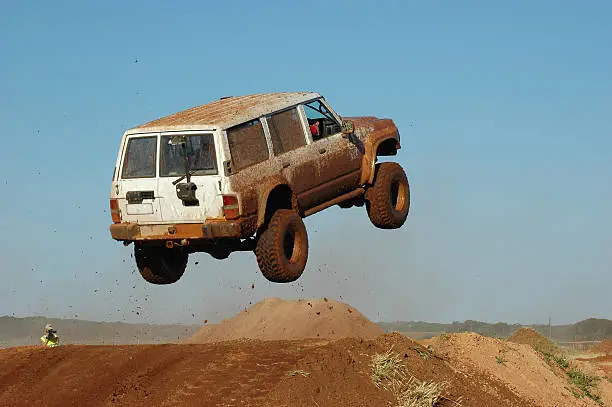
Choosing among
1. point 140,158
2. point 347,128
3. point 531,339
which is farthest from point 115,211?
point 531,339

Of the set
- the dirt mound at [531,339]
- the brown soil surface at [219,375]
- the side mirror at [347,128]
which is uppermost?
the side mirror at [347,128]

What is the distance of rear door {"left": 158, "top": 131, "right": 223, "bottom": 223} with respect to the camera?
1346 centimetres

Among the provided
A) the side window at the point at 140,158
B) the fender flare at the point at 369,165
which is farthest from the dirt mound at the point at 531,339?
the side window at the point at 140,158

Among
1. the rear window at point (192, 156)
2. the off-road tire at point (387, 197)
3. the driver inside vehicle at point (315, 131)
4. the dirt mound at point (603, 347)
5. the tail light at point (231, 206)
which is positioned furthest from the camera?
the dirt mound at point (603, 347)

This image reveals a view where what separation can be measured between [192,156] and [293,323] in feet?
35.8

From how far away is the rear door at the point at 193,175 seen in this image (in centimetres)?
1346

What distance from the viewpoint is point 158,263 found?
15156 millimetres

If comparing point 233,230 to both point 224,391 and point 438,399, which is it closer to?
point 224,391

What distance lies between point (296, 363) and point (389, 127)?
5817 mm

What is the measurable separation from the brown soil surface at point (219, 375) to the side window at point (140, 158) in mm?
2481

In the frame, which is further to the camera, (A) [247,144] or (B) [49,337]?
(B) [49,337]

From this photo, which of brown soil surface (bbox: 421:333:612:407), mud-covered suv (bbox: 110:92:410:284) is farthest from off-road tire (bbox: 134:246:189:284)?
brown soil surface (bbox: 421:333:612:407)

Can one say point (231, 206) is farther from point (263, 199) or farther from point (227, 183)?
point (263, 199)

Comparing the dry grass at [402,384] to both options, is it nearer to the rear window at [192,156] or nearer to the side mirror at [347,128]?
the rear window at [192,156]
